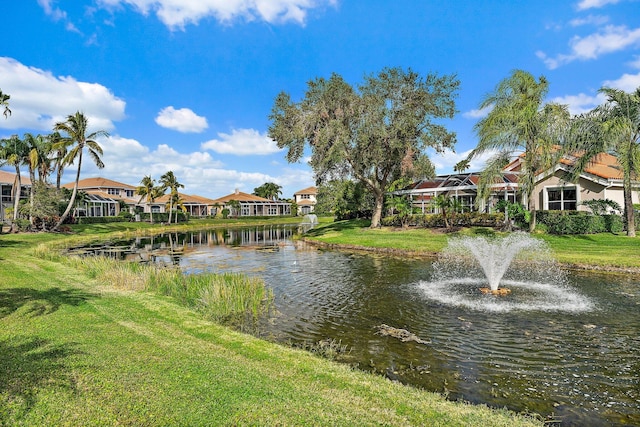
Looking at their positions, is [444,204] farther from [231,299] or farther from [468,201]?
[231,299]

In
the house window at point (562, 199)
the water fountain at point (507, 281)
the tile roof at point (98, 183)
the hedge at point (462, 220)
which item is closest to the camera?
the water fountain at point (507, 281)

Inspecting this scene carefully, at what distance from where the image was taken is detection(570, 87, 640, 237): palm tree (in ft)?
73.8

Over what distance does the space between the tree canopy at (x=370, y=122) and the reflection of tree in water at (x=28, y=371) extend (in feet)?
91.4

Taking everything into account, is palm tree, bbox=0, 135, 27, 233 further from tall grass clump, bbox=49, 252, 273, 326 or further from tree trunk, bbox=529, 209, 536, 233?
tree trunk, bbox=529, 209, 536, 233

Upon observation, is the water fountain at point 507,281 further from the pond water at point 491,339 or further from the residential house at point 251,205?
the residential house at point 251,205

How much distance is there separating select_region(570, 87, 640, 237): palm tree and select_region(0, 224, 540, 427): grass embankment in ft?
76.7

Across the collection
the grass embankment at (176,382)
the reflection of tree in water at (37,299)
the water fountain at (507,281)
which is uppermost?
the reflection of tree in water at (37,299)

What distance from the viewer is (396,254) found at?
25219 mm

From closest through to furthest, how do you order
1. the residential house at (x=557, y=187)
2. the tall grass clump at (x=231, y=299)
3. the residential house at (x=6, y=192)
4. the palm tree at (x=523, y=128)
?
1. the tall grass clump at (x=231, y=299)
2. the palm tree at (x=523, y=128)
3. the residential house at (x=557, y=187)
4. the residential house at (x=6, y=192)

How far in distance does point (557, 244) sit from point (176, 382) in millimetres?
23172

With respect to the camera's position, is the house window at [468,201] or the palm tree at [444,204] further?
the house window at [468,201]

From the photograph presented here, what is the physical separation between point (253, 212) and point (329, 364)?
91.1 m

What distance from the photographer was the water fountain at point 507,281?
1221cm

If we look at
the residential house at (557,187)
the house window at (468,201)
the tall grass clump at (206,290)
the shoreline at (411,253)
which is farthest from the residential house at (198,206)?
the tall grass clump at (206,290)
